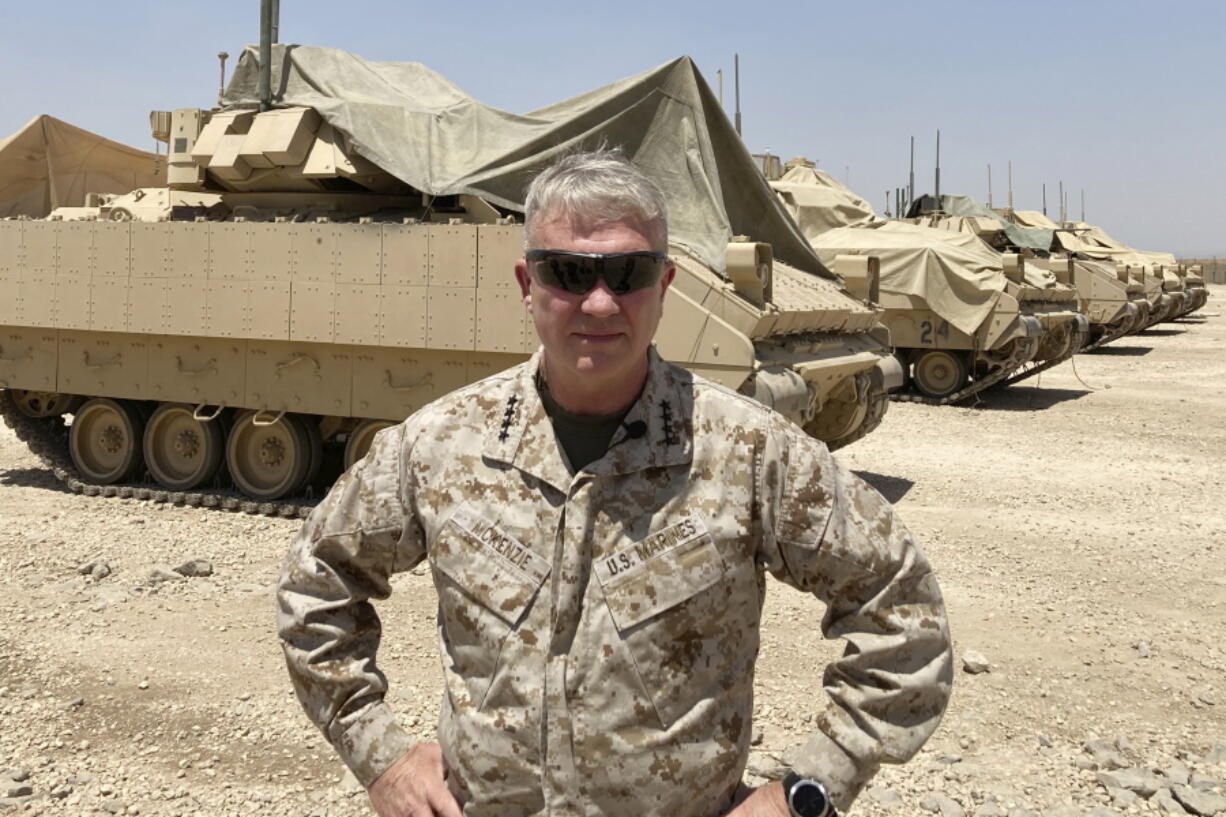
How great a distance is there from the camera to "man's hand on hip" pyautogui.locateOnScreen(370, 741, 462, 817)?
2.07 m

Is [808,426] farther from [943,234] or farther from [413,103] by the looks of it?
[943,234]

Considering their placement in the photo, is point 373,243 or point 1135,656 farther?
point 373,243

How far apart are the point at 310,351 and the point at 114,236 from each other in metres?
1.82

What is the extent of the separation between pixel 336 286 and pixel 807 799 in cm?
710

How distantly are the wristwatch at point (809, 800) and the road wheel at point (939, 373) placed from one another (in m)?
15.0

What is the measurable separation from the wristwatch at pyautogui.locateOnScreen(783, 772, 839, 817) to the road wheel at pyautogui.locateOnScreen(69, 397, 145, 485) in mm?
8828

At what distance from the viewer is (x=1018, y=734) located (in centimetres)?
479

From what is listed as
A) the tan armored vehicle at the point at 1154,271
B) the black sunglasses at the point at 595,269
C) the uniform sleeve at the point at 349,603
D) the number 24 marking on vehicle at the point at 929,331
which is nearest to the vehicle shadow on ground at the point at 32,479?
the uniform sleeve at the point at 349,603

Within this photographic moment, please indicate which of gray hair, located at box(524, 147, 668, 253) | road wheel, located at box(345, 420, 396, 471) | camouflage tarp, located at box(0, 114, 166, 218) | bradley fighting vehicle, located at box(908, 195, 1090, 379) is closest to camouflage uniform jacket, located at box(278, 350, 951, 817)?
gray hair, located at box(524, 147, 668, 253)

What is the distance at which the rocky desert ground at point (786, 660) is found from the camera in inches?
167

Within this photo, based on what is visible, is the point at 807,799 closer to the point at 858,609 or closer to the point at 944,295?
the point at 858,609

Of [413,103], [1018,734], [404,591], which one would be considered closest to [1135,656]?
[1018,734]

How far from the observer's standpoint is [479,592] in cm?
202

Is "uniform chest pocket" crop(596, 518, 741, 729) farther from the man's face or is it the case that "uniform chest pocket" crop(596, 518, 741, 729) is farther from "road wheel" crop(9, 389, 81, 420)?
"road wheel" crop(9, 389, 81, 420)
